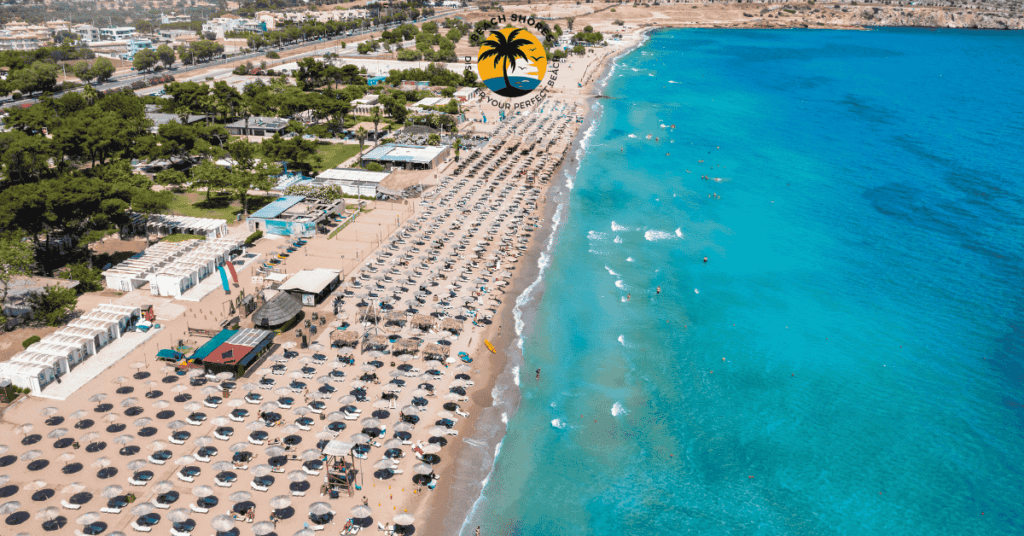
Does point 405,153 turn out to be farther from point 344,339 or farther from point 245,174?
point 344,339

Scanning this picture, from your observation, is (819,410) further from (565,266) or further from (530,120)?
(530,120)

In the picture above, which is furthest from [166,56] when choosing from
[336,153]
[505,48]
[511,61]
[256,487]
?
[256,487]

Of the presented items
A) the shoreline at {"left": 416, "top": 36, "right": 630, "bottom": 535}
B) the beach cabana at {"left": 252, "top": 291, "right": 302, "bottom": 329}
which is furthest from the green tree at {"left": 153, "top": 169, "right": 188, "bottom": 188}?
the shoreline at {"left": 416, "top": 36, "right": 630, "bottom": 535}

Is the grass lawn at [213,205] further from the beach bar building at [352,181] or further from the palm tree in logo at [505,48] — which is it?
the palm tree in logo at [505,48]

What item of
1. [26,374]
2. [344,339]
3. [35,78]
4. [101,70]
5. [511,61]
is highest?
[101,70]

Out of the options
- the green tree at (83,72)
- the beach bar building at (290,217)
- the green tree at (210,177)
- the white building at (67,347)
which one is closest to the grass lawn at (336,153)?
the green tree at (210,177)

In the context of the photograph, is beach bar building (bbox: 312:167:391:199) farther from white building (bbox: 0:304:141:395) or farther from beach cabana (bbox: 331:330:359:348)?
beach cabana (bbox: 331:330:359:348)
